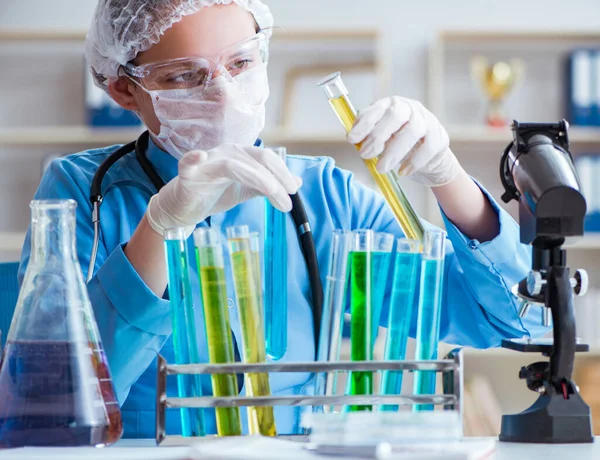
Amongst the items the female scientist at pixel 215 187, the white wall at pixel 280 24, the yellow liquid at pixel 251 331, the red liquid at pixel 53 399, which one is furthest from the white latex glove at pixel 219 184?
the white wall at pixel 280 24

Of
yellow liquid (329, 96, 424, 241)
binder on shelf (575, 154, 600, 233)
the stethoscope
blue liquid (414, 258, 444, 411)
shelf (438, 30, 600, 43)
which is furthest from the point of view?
shelf (438, 30, 600, 43)

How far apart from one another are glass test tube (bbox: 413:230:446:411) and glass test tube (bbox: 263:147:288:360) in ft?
0.47

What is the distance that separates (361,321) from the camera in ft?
2.38

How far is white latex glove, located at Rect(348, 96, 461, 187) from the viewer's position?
2.86ft

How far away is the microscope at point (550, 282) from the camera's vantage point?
767 millimetres

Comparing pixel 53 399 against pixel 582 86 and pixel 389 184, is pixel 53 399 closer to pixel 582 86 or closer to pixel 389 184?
pixel 389 184

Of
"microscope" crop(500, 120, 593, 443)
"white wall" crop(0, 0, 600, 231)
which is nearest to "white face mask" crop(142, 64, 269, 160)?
"microscope" crop(500, 120, 593, 443)

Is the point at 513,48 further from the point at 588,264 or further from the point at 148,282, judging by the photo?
the point at 148,282

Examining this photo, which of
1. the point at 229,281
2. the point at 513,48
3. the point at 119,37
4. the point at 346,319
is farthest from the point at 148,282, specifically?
the point at 513,48

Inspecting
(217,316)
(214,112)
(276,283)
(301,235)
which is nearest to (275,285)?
(276,283)

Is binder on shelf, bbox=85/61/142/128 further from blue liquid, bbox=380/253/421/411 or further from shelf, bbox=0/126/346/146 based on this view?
blue liquid, bbox=380/253/421/411

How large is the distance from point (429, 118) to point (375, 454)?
1.56 feet

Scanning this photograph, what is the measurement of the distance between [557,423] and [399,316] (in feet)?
0.62

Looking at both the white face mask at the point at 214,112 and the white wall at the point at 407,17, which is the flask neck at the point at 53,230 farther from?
the white wall at the point at 407,17
